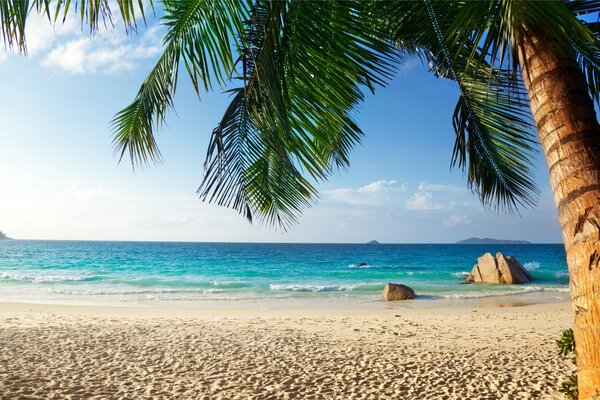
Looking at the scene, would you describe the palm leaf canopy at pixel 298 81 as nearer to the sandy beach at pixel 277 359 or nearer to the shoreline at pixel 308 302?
the sandy beach at pixel 277 359

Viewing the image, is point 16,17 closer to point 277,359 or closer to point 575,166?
point 575,166

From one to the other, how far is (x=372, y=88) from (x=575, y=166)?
1820mm

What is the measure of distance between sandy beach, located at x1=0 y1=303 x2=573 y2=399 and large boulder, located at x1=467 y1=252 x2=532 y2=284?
43.5 ft

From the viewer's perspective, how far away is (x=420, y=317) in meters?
11.9

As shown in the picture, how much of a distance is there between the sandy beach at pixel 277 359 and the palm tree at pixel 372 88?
2.18 m

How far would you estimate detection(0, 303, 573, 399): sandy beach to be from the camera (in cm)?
507

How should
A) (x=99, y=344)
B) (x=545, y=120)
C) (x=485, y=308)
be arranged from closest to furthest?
1. (x=545, y=120)
2. (x=99, y=344)
3. (x=485, y=308)

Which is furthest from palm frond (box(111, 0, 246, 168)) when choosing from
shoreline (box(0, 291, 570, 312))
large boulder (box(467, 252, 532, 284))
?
large boulder (box(467, 252, 532, 284))

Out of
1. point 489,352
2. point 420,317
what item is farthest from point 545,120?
point 420,317

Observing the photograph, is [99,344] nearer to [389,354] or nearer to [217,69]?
[389,354]

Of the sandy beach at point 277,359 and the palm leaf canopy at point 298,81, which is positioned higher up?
the palm leaf canopy at point 298,81

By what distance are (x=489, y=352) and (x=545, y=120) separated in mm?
5599

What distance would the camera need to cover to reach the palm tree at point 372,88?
7.80ft

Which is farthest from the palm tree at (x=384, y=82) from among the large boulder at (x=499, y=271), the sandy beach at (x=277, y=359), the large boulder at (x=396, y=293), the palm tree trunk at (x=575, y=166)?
the large boulder at (x=499, y=271)
